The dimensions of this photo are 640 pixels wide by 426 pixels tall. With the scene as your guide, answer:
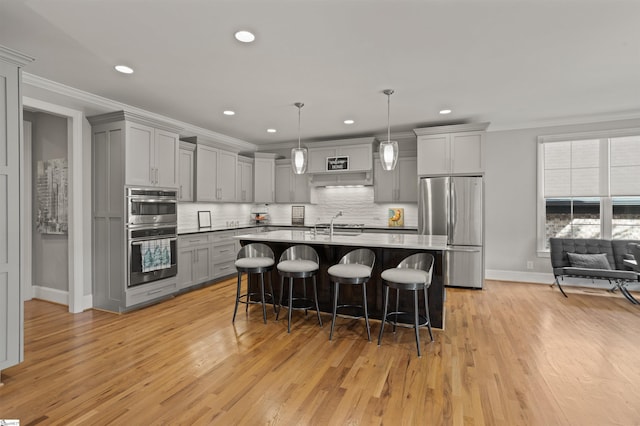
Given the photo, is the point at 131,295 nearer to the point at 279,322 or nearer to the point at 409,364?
the point at 279,322

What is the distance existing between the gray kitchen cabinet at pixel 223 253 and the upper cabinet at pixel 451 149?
3.57 metres

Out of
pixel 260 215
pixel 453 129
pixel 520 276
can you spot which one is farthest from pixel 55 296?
pixel 520 276

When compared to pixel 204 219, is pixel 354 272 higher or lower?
lower

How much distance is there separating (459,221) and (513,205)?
4.01 ft

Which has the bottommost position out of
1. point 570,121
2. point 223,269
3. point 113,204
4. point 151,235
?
point 223,269

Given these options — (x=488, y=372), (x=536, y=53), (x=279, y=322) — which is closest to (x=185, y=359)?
(x=279, y=322)

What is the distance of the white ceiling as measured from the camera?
235cm

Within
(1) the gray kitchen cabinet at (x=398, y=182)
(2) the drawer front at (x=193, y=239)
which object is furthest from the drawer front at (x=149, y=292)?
(1) the gray kitchen cabinet at (x=398, y=182)

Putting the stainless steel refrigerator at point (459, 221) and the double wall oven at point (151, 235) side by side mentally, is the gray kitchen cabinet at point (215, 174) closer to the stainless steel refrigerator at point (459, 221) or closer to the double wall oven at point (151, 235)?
the double wall oven at point (151, 235)

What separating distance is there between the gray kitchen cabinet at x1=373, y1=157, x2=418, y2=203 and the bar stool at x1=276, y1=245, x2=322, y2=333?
110 inches

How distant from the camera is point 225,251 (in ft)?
19.2

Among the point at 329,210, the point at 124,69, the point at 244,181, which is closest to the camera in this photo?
the point at 124,69

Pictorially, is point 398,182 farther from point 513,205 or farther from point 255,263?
point 255,263

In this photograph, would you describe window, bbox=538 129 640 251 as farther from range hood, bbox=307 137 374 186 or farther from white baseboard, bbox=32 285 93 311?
white baseboard, bbox=32 285 93 311
